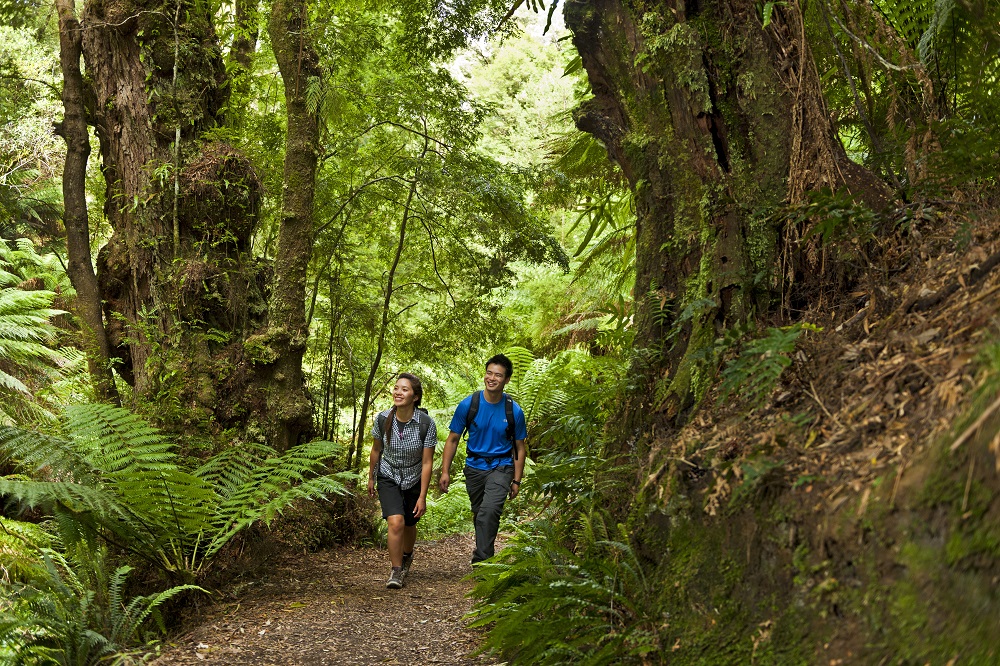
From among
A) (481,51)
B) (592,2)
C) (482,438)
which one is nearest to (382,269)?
(481,51)

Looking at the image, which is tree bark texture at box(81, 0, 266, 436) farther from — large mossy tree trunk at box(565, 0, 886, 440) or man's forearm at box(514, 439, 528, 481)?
large mossy tree trunk at box(565, 0, 886, 440)

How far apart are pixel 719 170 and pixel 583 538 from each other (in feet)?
6.93

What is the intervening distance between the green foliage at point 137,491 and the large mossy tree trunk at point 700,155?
90.8 inches

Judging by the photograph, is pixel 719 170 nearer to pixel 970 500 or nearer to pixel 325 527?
pixel 970 500

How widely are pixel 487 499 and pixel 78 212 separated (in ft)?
12.6

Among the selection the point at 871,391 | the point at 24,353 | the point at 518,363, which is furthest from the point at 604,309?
the point at 24,353

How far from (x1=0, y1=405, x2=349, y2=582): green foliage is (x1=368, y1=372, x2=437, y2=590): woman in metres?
0.89

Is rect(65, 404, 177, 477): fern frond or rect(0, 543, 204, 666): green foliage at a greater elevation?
rect(65, 404, 177, 477): fern frond

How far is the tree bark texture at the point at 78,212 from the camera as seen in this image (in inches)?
220

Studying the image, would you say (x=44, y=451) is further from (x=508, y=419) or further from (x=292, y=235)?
(x=508, y=419)

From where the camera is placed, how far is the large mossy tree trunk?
368 centimetres

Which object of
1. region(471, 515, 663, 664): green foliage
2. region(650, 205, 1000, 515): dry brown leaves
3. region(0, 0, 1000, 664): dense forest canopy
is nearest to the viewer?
region(650, 205, 1000, 515): dry brown leaves

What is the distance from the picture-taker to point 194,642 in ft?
13.9

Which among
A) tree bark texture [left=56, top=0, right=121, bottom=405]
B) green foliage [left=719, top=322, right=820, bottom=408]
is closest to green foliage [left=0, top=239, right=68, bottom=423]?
tree bark texture [left=56, top=0, right=121, bottom=405]
